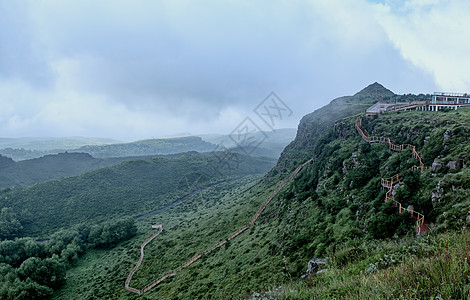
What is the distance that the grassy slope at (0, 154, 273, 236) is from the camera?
251 ft

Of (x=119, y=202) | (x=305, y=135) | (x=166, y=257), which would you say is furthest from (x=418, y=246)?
(x=119, y=202)

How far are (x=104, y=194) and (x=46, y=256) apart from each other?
41721 millimetres

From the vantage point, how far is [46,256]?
52125 mm

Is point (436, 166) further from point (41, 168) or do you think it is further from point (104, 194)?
point (41, 168)

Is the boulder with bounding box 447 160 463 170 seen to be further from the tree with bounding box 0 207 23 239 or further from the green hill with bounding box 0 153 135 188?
the green hill with bounding box 0 153 135 188

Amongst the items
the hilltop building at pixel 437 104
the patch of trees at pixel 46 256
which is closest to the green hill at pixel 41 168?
the patch of trees at pixel 46 256

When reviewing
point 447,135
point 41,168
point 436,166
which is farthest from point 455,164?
point 41,168

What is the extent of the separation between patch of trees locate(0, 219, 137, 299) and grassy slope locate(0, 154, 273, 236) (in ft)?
60.9

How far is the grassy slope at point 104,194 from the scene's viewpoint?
3017 inches

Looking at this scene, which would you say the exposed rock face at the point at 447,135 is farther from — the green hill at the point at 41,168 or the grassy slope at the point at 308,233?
the green hill at the point at 41,168

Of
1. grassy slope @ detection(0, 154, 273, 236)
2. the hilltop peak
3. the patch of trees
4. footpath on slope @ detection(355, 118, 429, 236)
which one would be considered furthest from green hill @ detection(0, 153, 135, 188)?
the hilltop peak

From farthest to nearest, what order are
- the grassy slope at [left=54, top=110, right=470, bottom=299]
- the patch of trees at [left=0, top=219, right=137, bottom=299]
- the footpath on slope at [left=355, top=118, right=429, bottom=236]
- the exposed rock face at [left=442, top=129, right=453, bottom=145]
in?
1. the patch of trees at [left=0, top=219, right=137, bottom=299]
2. the exposed rock face at [left=442, top=129, right=453, bottom=145]
3. the grassy slope at [left=54, top=110, right=470, bottom=299]
4. the footpath on slope at [left=355, top=118, right=429, bottom=236]

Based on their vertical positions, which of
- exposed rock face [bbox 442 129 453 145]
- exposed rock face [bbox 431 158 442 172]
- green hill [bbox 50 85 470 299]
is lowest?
green hill [bbox 50 85 470 299]

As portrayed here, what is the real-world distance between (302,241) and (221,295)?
869 cm
